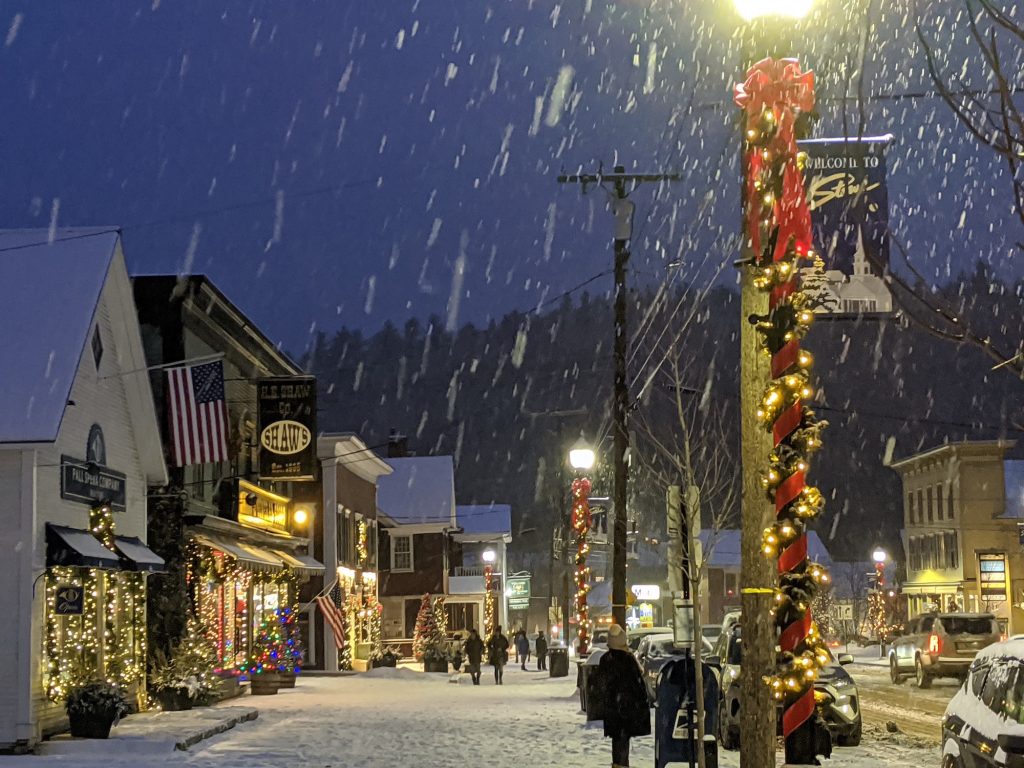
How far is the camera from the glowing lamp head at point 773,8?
941 cm

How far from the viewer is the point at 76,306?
20734 millimetres

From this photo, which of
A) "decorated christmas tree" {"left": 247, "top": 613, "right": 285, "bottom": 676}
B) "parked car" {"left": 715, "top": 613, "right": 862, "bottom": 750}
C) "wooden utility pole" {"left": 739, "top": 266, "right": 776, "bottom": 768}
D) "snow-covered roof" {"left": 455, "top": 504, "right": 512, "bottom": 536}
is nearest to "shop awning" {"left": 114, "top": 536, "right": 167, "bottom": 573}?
"decorated christmas tree" {"left": 247, "top": 613, "right": 285, "bottom": 676}

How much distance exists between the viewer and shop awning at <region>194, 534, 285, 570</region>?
2773cm

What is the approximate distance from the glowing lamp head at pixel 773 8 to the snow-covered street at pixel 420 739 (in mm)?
9877

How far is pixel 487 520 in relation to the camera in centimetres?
8594

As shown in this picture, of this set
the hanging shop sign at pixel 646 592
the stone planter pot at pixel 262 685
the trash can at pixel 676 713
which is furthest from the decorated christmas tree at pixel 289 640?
the hanging shop sign at pixel 646 592

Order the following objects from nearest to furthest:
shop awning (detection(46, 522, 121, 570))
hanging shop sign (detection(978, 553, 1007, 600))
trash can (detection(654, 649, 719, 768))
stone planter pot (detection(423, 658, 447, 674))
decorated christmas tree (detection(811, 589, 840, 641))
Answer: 1. trash can (detection(654, 649, 719, 768))
2. shop awning (detection(46, 522, 121, 570))
3. stone planter pot (detection(423, 658, 447, 674))
4. hanging shop sign (detection(978, 553, 1007, 600))
5. decorated christmas tree (detection(811, 589, 840, 641))

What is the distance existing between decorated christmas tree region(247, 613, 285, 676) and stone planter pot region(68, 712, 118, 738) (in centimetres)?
1281

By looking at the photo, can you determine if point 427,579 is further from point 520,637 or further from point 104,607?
point 104,607

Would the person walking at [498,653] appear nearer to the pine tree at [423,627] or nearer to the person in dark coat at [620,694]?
the pine tree at [423,627]

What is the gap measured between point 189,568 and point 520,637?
2762 cm

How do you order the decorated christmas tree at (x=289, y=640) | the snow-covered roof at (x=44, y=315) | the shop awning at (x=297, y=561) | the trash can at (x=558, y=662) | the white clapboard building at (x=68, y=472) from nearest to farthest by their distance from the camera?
the white clapboard building at (x=68, y=472), the snow-covered roof at (x=44, y=315), the decorated christmas tree at (x=289, y=640), the shop awning at (x=297, y=561), the trash can at (x=558, y=662)

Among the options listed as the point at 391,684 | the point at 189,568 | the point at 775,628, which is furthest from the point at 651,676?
the point at 775,628

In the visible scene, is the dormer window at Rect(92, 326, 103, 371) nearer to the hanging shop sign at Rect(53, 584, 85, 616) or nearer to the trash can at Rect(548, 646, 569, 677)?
the hanging shop sign at Rect(53, 584, 85, 616)
